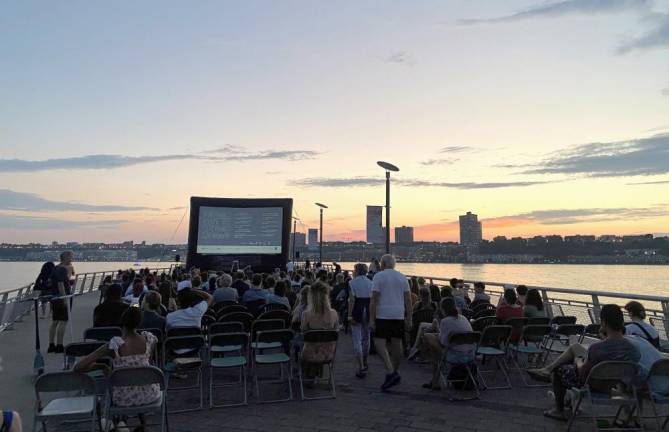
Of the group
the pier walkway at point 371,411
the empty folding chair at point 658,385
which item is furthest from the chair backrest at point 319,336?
the empty folding chair at point 658,385

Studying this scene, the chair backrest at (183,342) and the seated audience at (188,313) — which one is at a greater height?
the seated audience at (188,313)

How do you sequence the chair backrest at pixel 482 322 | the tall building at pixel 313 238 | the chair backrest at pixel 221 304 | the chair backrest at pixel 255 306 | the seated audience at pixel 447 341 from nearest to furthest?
the seated audience at pixel 447 341 < the chair backrest at pixel 482 322 < the chair backrest at pixel 221 304 < the chair backrest at pixel 255 306 < the tall building at pixel 313 238

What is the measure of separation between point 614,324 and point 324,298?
325 centimetres

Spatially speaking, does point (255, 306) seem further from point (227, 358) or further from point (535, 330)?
point (535, 330)

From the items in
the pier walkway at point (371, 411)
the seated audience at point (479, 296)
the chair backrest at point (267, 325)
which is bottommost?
the pier walkway at point (371, 411)

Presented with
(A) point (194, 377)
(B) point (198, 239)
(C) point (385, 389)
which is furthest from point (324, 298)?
(B) point (198, 239)

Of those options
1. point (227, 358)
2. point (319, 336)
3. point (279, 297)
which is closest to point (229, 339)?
point (227, 358)

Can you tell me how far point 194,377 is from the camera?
6.82m

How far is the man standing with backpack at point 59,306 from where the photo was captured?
779 centimetres

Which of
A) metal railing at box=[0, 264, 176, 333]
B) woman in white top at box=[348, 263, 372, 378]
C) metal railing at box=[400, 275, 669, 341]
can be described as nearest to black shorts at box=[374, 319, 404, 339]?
woman in white top at box=[348, 263, 372, 378]

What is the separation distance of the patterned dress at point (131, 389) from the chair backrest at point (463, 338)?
10.6 feet

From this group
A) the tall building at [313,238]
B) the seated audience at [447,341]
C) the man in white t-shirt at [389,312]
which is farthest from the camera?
the tall building at [313,238]

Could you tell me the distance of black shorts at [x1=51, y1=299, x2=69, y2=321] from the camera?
775cm

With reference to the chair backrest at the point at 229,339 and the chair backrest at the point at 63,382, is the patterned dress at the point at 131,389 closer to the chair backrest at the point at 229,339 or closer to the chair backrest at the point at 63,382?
the chair backrest at the point at 63,382
